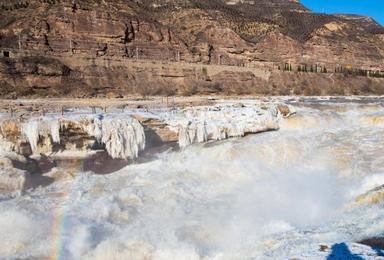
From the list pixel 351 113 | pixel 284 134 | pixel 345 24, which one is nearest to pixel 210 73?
pixel 351 113

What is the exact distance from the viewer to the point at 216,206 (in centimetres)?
1395

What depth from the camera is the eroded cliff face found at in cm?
3956

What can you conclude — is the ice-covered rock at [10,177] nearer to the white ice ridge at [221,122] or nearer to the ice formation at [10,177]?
the ice formation at [10,177]

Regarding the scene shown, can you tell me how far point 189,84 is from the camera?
163ft

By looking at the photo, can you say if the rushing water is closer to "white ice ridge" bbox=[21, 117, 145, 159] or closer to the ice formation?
the ice formation

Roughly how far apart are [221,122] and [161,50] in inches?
1458

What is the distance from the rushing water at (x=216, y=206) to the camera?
10.8 m

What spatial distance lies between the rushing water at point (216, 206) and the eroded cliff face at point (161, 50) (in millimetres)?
20285

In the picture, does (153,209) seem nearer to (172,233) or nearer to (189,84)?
(172,233)

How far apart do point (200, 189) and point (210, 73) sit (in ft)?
130

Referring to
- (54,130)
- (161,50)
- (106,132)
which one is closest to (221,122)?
(106,132)

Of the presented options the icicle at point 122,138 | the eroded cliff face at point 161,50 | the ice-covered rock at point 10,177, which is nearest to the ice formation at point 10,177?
the ice-covered rock at point 10,177

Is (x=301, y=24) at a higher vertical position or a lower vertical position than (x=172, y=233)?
higher

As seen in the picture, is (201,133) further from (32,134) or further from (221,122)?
(32,134)
